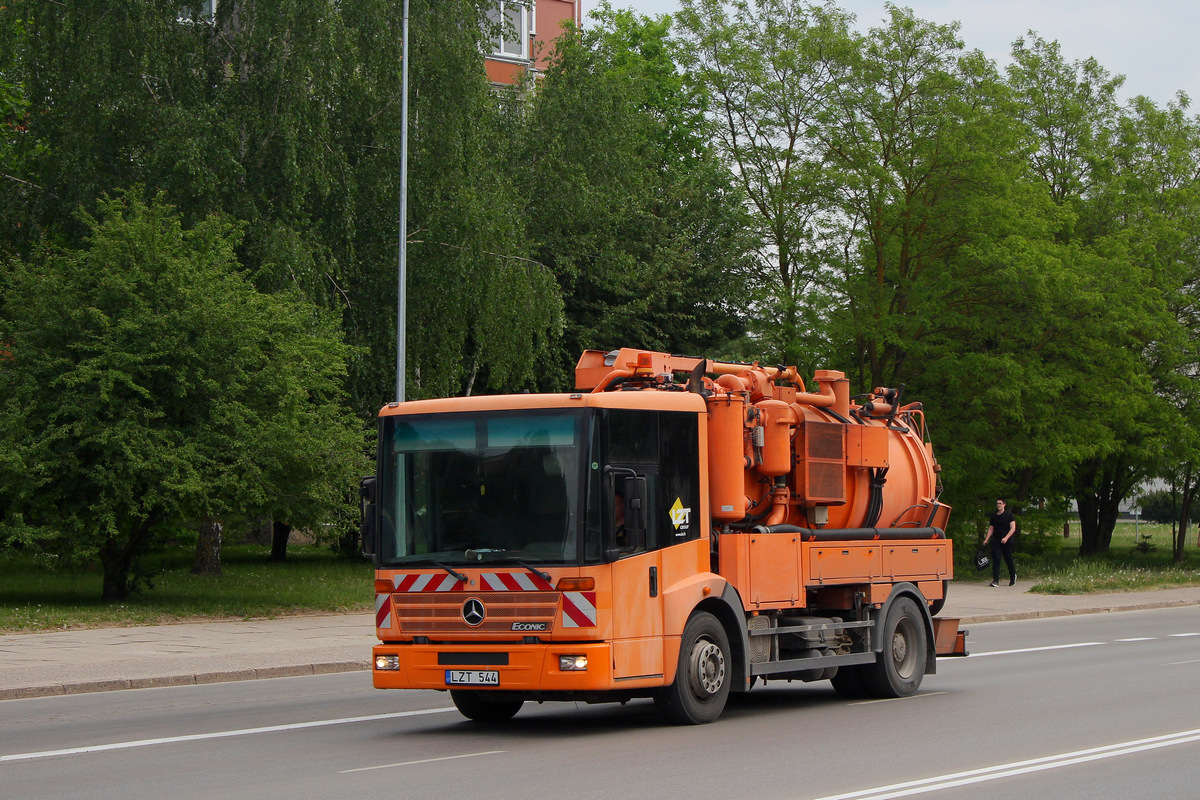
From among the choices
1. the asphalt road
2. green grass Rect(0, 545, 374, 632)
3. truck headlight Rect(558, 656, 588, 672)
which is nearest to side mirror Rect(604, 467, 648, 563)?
truck headlight Rect(558, 656, 588, 672)

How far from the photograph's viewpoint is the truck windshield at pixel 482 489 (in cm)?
1076

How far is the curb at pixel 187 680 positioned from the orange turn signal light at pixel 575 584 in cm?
668

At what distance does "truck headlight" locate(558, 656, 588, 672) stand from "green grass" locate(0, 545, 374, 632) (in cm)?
1245

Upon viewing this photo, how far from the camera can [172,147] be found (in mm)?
27797

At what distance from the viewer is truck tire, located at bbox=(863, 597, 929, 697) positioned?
45.0 feet

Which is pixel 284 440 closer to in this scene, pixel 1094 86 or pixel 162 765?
pixel 162 765

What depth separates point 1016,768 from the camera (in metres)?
9.16

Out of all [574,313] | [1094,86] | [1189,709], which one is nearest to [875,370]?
[574,313]

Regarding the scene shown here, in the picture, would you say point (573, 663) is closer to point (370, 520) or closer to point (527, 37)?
point (370, 520)

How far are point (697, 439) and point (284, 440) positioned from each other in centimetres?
1200

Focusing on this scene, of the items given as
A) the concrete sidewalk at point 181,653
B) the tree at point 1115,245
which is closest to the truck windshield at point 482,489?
the concrete sidewalk at point 181,653

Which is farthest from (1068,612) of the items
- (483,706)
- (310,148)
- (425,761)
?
(425,761)

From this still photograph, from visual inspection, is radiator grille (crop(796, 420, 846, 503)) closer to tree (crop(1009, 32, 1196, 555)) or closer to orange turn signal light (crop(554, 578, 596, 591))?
orange turn signal light (crop(554, 578, 596, 591))

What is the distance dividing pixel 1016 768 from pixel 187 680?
9.72 m
